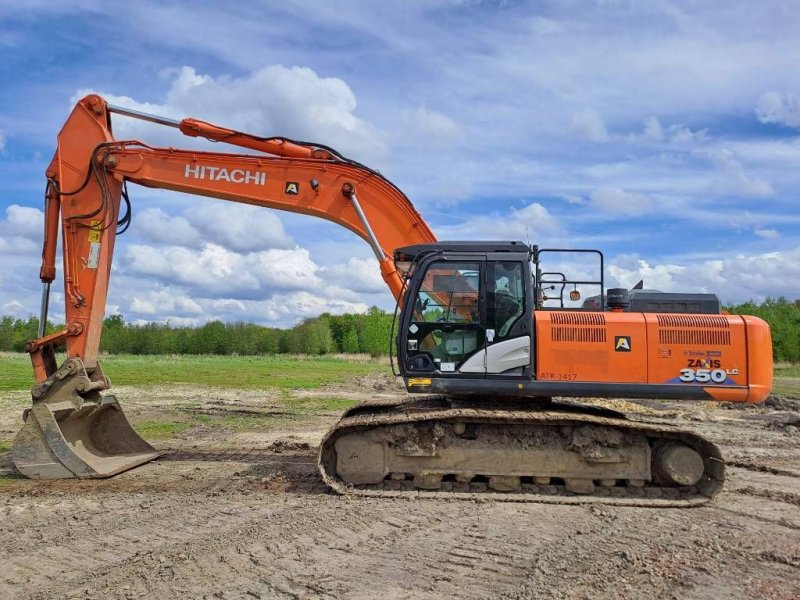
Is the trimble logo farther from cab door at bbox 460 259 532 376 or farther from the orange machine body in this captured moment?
the orange machine body

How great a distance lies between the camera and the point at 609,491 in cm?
846

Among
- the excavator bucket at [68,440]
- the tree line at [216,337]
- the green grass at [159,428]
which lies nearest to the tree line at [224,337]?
the tree line at [216,337]

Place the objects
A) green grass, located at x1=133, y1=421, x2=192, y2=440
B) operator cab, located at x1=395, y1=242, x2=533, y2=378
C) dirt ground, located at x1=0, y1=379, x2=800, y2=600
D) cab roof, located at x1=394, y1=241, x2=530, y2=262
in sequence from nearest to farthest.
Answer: dirt ground, located at x1=0, y1=379, x2=800, y2=600 → operator cab, located at x1=395, y1=242, x2=533, y2=378 → cab roof, located at x1=394, y1=241, x2=530, y2=262 → green grass, located at x1=133, y1=421, x2=192, y2=440

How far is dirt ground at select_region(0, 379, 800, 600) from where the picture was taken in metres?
5.54

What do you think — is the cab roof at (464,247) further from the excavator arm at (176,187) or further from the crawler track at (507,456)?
the crawler track at (507,456)

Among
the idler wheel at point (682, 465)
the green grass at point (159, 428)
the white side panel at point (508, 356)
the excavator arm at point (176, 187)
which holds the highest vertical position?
the excavator arm at point (176, 187)

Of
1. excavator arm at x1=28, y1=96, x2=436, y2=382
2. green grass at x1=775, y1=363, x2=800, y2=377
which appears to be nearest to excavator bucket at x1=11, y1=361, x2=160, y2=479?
excavator arm at x1=28, y1=96, x2=436, y2=382

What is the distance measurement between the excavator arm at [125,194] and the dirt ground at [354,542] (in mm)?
2015

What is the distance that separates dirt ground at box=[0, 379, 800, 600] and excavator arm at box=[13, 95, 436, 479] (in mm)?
2015

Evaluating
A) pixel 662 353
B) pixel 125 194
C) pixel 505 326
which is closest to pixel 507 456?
pixel 505 326

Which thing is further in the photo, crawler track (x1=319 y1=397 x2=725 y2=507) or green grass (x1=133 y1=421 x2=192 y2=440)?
green grass (x1=133 y1=421 x2=192 y2=440)

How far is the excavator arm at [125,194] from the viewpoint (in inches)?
384

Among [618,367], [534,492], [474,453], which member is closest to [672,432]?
[618,367]

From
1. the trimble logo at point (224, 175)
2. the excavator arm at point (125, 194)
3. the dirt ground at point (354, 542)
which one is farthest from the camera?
the trimble logo at point (224, 175)
